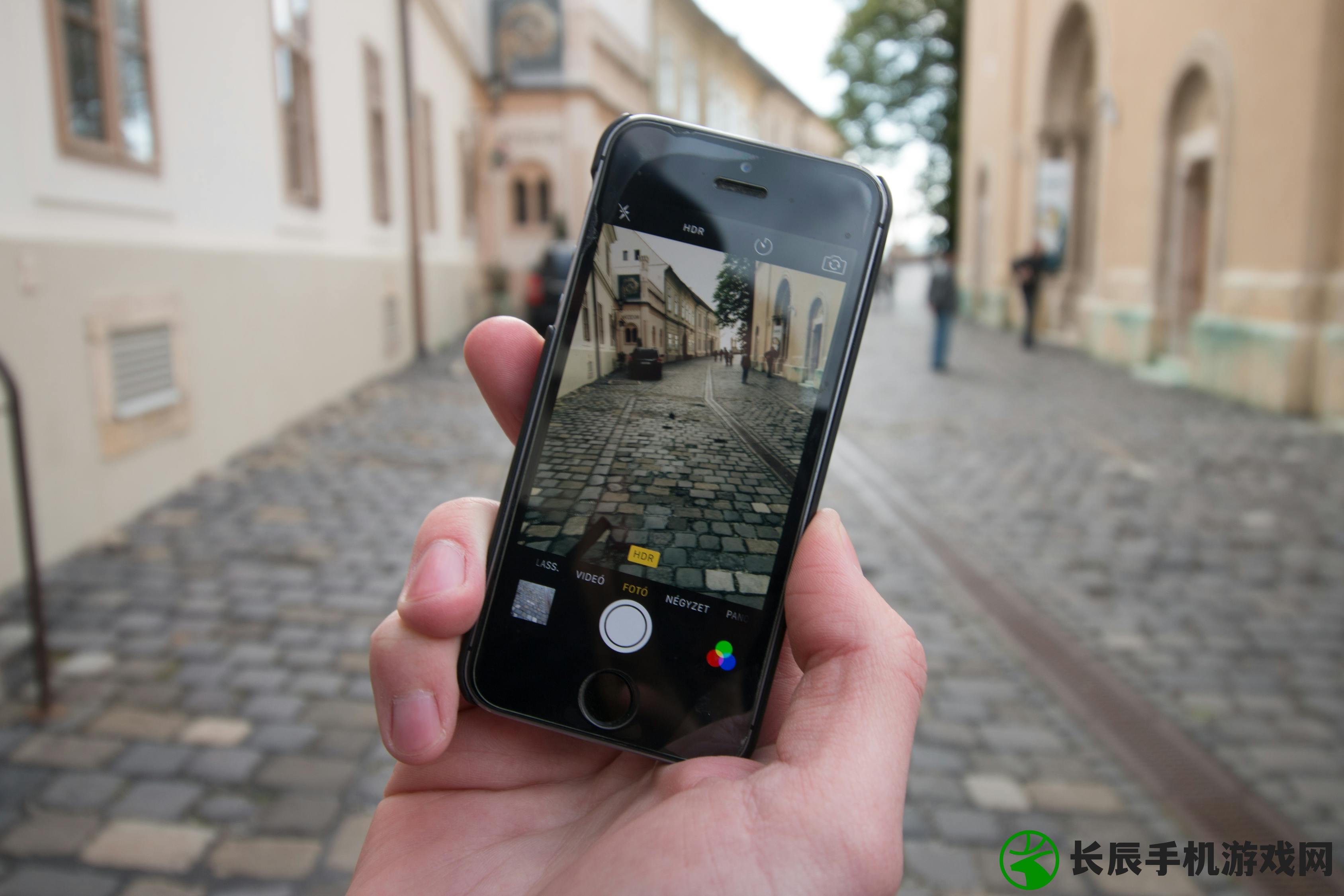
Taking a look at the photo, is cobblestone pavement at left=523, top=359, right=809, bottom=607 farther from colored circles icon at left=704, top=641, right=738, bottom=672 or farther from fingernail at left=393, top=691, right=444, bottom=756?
fingernail at left=393, top=691, right=444, bottom=756

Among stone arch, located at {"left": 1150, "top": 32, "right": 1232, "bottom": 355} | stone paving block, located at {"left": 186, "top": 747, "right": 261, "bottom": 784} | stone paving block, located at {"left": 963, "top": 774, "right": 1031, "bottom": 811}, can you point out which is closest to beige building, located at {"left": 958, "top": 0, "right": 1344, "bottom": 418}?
stone arch, located at {"left": 1150, "top": 32, "right": 1232, "bottom": 355}

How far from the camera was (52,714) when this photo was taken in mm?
3879

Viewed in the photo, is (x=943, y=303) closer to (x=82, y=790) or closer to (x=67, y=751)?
(x=67, y=751)

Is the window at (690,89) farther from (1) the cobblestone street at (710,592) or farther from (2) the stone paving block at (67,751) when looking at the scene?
(2) the stone paving block at (67,751)

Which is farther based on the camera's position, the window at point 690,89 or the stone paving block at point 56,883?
the window at point 690,89

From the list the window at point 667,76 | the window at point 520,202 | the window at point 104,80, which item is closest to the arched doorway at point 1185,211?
the window at point 104,80

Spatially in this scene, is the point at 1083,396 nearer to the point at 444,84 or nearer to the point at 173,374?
the point at 173,374

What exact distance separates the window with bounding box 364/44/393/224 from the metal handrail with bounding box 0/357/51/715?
29.8 ft

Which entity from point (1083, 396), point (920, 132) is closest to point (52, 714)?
point (1083, 396)

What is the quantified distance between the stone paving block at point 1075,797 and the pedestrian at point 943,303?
40.0 feet

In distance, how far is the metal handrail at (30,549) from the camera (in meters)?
3.91

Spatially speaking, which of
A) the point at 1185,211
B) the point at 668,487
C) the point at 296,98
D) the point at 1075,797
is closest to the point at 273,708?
the point at 1075,797

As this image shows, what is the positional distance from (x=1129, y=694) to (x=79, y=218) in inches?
234

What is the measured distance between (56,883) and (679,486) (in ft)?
8.25
